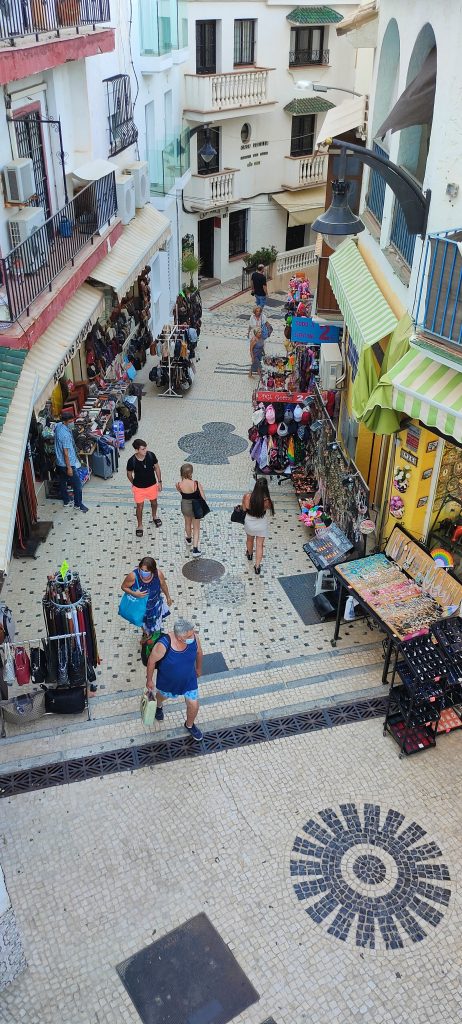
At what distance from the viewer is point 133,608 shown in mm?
8711

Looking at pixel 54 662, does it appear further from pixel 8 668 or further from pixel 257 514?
pixel 257 514

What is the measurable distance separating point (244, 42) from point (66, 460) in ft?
64.5

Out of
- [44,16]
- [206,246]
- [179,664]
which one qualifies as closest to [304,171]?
[206,246]

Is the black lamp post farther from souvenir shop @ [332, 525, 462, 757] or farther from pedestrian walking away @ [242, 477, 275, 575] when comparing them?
souvenir shop @ [332, 525, 462, 757]

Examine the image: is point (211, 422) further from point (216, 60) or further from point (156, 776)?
point (216, 60)

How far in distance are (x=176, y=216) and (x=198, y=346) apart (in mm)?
5021

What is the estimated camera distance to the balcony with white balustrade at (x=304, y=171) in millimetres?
28031

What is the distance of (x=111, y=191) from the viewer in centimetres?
1505

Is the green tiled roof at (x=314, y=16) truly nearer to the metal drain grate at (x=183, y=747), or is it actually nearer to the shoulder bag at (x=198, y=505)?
the shoulder bag at (x=198, y=505)

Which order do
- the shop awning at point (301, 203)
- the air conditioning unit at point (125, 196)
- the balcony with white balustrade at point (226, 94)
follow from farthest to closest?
the shop awning at point (301, 203), the balcony with white balustrade at point (226, 94), the air conditioning unit at point (125, 196)

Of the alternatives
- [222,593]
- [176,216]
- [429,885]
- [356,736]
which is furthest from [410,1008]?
[176,216]

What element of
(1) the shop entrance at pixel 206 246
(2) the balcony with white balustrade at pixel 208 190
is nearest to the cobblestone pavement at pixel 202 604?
(2) the balcony with white balustrade at pixel 208 190

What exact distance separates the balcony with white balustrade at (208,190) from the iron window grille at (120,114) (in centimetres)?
810

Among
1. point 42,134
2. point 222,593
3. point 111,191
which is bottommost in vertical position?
point 222,593
